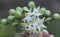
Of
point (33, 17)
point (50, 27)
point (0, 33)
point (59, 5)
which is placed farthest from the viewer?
point (59, 5)

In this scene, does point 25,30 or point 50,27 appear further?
point 50,27

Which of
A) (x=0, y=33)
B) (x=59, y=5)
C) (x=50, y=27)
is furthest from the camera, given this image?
(x=59, y=5)

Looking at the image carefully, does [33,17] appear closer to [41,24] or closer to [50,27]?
[41,24]

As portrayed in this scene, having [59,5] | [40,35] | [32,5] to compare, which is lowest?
[40,35]

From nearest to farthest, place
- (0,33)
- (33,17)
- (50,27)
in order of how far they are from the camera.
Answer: (33,17)
(0,33)
(50,27)

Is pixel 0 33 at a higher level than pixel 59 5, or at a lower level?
lower

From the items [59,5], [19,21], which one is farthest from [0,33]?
[59,5]

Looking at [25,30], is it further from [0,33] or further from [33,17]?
[0,33]

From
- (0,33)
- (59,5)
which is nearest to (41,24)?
(0,33)

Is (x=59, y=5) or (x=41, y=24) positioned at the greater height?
(x=59, y=5)
